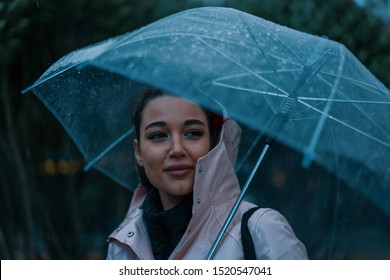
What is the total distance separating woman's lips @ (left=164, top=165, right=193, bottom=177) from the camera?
2.53m

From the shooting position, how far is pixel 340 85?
2.41 m

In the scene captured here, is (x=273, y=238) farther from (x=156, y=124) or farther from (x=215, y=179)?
(x=156, y=124)

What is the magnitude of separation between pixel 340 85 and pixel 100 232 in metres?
4.38

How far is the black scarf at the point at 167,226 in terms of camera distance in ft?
8.55

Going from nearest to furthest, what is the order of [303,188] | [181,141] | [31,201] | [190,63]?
[190,63], [181,141], [303,188], [31,201]

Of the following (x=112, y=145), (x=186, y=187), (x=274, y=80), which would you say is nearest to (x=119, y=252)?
(x=186, y=187)

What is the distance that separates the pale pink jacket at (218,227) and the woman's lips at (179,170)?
0.16 ft

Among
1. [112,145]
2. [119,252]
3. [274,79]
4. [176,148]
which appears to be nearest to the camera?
[274,79]

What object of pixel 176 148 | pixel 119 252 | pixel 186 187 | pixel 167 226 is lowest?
pixel 119 252

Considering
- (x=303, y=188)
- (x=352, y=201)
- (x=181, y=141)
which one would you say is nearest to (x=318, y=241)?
(x=303, y=188)

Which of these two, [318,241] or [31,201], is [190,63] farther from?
[31,201]

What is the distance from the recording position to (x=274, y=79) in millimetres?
2375

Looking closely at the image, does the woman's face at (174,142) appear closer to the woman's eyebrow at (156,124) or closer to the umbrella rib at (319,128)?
the woman's eyebrow at (156,124)

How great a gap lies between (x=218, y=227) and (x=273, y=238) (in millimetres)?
278
